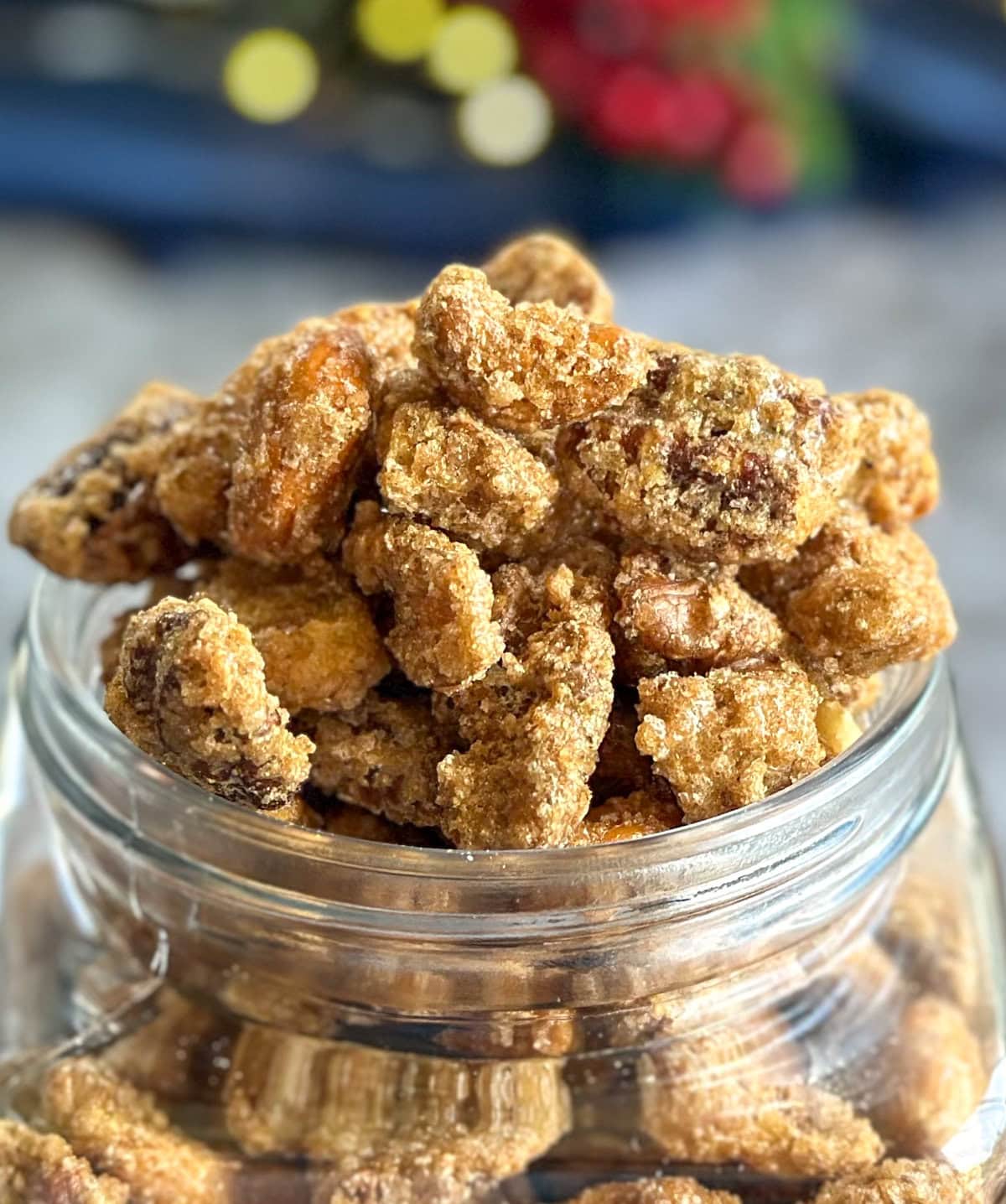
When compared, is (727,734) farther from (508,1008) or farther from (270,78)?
(270,78)

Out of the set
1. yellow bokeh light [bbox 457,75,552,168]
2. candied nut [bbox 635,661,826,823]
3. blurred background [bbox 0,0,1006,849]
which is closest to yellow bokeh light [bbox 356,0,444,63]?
blurred background [bbox 0,0,1006,849]

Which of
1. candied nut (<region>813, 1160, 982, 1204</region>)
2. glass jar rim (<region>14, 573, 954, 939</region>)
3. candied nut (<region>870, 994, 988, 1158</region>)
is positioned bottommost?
candied nut (<region>813, 1160, 982, 1204</region>)

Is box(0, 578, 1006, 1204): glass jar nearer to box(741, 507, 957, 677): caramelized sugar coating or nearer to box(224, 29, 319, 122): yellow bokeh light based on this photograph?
box(741, 507, 957, 677): caramelized sugar coating

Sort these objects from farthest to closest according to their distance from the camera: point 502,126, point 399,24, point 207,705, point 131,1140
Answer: point 502,126
point 399,24
point 131,1140
point 207,705

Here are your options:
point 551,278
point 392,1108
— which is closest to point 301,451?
point 551,278

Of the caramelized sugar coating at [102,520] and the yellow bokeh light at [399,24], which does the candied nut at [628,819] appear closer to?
the caramelized sugar coating at [102,520]

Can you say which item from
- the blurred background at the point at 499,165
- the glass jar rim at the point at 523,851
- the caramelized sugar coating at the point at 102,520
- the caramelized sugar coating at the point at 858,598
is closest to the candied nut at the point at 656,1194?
the glass jar rim at the point at 523,851

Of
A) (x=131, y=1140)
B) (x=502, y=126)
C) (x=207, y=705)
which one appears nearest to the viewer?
(x=207, y=705)
